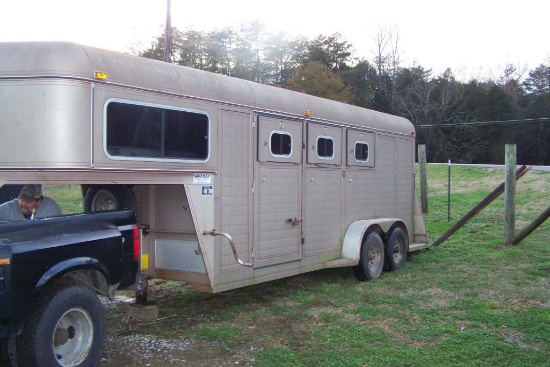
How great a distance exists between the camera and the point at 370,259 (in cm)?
857

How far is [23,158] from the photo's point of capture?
14.0 feet

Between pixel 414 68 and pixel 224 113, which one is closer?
pixel 224 113

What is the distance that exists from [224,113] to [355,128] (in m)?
3.03

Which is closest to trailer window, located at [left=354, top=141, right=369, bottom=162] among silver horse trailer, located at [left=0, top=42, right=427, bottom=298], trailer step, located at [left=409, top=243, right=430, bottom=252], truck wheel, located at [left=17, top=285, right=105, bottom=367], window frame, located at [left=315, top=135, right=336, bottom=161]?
silver horse trailer, located at [left=0, top=42, right=427, bottom=298]

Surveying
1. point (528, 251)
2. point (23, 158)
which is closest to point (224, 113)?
point (23, 158)

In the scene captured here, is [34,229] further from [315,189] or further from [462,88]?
[462,88]

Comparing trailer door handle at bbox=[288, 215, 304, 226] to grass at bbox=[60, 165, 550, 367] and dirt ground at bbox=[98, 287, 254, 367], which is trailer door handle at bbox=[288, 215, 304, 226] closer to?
grass at bbox=[60, 165, 550, 367]

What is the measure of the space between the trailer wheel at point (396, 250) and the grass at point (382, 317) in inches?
7.7

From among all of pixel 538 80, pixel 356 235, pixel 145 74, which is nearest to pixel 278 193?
pixel 356 235

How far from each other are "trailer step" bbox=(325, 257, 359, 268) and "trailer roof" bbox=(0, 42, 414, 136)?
2.05 m

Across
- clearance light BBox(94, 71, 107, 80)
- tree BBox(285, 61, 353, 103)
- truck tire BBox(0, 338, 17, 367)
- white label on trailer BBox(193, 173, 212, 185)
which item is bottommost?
truck tire BBox(0, 338, 17, 367)

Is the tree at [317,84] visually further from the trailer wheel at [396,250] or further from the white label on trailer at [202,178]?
the white label on trailer at [202,178]

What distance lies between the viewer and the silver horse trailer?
14.2 feet

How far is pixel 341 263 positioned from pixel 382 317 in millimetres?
1538
